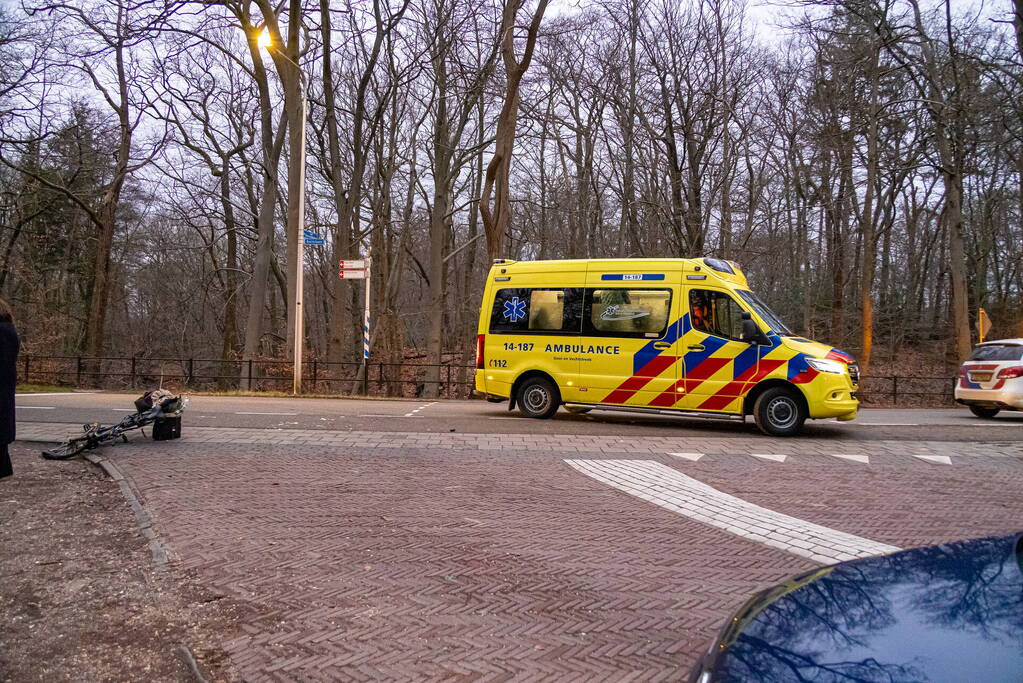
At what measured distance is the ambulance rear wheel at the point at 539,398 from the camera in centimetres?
1309

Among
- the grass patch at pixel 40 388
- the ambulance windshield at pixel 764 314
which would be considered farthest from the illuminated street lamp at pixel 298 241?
the ambulance windshield at pixel 764 314

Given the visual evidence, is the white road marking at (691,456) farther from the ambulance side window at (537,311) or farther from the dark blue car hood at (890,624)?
the dark blue car hood at (890,624)

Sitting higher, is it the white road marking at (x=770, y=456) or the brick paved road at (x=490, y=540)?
the white road marking at (x=770, y=456)

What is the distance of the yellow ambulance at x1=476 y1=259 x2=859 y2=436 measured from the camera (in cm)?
1123

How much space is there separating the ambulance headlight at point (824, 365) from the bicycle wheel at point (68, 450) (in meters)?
9.63

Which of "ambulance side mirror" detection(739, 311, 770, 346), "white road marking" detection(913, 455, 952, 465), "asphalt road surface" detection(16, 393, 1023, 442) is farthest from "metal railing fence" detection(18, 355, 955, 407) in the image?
"white road marking" detection(913, 455, 952, 465)

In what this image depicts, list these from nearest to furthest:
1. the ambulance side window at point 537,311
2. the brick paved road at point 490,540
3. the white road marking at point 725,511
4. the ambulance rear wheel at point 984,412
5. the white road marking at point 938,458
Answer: the brick paved road at point 490,540 → the white road marking at point 725,511 → the white road marking at point 938,458 → the ambulance side window at point 537,311 → the ambulance rear wheel at point 984,412

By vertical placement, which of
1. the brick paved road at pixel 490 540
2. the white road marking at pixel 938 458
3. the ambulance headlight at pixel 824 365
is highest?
the ambulance headlight at pixel 824 365

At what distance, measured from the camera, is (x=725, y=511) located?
6605 millimetres

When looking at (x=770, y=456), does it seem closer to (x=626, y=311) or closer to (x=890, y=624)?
(x=626, y=311)

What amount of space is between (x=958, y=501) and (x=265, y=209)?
78.0 feet

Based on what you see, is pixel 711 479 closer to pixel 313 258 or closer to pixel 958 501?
pixel 958 501

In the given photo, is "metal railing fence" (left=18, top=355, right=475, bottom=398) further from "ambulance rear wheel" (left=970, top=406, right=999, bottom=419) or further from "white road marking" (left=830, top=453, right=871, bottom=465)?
"white road marking" (left=830, top=453, right=871, bottom=465)

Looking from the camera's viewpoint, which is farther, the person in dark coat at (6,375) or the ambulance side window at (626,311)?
the ambulance side window at (626,311)
